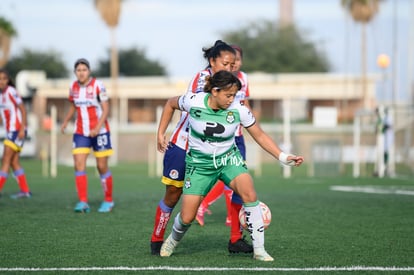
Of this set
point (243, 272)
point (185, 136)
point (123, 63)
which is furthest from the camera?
point (123, 63)

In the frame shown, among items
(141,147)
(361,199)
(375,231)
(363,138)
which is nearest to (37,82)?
(141,147)

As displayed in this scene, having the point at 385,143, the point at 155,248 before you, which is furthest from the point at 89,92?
the point at 385,143

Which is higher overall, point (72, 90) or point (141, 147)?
point (72, 90)

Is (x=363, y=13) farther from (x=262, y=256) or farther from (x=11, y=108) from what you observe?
(x=262, y=256)

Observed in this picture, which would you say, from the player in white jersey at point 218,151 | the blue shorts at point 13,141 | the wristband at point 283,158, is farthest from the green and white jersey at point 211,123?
the blue shorts at point 13,141

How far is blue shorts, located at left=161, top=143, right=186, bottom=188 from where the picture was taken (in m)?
8.41

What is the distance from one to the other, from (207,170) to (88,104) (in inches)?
208

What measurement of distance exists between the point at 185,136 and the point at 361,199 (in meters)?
7.99

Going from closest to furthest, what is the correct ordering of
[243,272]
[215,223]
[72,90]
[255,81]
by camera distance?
1. [243,272]
2. [215,223]
3. [72,90]
4. [255,81]

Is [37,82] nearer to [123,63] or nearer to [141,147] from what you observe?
[141,147]

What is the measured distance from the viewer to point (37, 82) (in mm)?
57219

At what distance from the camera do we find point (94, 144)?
42.5 feet

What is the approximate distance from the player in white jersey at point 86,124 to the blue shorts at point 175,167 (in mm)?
4499

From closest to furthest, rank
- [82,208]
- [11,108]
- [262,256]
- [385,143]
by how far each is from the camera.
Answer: [262,256] < [82,208] < [11,108] < [385,143]
